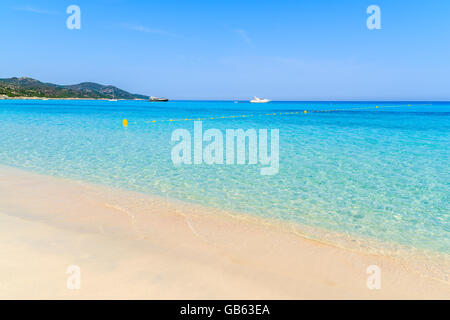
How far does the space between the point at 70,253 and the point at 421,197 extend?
6.74 metres

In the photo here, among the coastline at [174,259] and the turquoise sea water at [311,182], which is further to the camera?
the turquoise sea water at [311,182]

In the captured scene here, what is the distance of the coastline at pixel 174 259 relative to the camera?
3.14 metres

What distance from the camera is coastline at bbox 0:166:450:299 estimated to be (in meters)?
3.14

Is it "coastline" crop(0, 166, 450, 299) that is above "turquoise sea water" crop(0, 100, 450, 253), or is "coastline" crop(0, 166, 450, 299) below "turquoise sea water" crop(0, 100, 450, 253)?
below

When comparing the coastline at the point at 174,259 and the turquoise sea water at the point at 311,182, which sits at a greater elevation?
the turquoise sea water at the point at 311,182

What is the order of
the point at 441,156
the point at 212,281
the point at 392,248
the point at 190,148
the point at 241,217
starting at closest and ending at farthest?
the point at 212,281
the point at 392,248
the point at 241,217
the point at 441,156
the point at 190,148

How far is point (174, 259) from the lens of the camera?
149 inches

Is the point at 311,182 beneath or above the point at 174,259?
above

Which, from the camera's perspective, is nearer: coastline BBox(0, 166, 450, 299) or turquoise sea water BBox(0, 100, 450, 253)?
coastline BBox(0, 166, 450, 299)

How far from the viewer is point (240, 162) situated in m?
10.3

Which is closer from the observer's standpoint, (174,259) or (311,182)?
(174,259)
